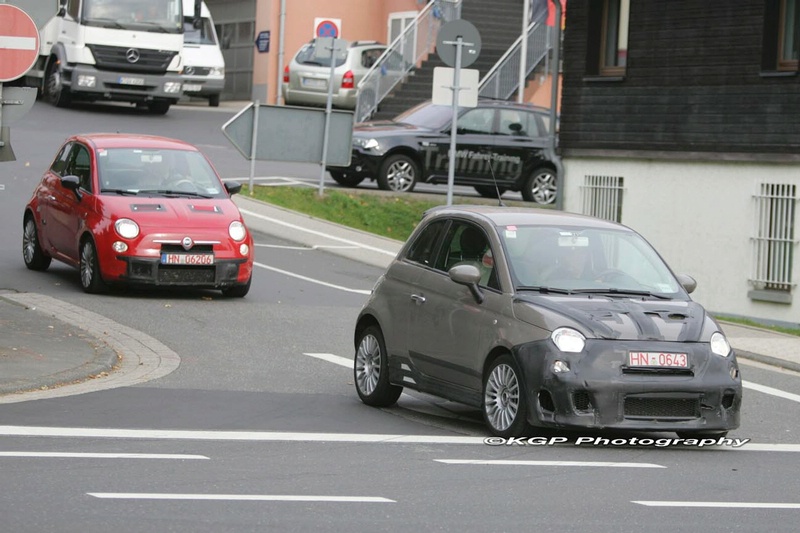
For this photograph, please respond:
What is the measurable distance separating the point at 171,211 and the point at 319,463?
947 centimetres

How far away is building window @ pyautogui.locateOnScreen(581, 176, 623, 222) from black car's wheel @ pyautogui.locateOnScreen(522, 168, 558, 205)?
5702 millimetres

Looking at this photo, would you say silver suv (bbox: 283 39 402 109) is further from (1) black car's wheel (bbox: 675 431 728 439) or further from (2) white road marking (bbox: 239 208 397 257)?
(1) black car's wheel (bbox: 675 431 728 439)

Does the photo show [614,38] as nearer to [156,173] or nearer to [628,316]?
[156,173]

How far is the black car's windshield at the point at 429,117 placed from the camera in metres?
31.9

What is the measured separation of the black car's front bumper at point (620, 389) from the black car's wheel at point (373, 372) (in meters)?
1.96

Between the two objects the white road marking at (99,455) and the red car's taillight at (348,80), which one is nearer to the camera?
the white road marking at (99,455)

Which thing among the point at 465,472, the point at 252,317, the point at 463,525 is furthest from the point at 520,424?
the point at 252,317

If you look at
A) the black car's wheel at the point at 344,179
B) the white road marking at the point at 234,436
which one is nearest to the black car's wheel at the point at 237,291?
the white road marking at the point at 234,436

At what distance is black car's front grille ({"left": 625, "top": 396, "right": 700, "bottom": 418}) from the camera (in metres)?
10.6

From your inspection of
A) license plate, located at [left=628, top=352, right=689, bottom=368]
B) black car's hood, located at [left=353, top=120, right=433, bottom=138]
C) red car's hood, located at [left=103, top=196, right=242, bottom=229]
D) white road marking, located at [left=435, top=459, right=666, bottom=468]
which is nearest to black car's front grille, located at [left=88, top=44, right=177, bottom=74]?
black car's hood, located at [left=353, top=120, right=433, bottom=138]

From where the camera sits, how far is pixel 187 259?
1847 cm

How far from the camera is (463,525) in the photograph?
308 inches

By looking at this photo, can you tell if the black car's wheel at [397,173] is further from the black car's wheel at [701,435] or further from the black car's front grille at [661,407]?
the black car's front grille at [661,407]

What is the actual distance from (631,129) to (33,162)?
11.4 m
